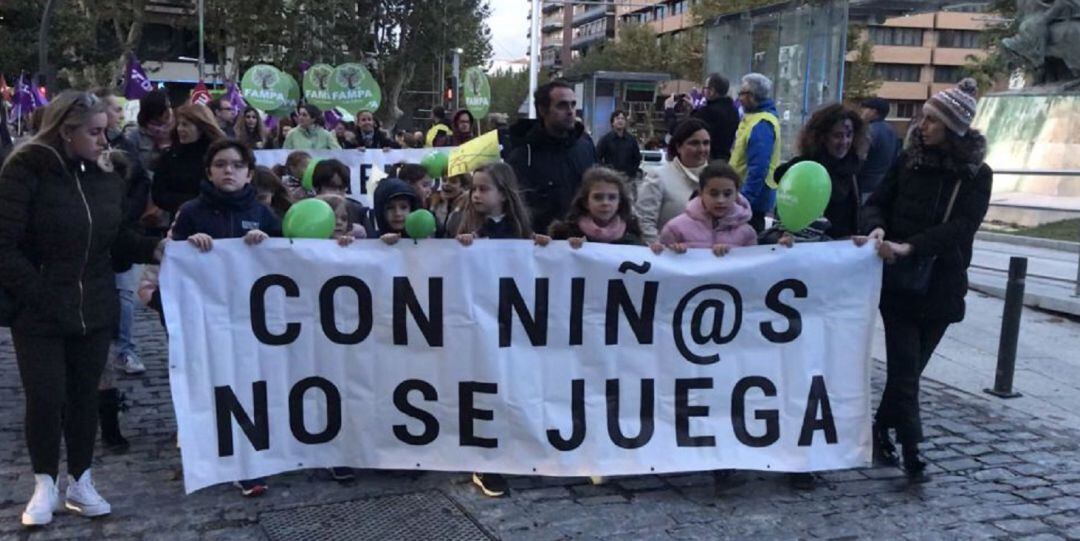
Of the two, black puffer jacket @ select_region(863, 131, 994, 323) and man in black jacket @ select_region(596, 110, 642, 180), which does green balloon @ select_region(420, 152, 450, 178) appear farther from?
black puffer jacket @ select_region(863, 131, 994, 323)

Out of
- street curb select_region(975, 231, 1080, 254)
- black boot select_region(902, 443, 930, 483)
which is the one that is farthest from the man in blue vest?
street curb select_region(975, 231, 1080, 254)

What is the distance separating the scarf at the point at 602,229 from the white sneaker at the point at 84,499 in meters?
2.47

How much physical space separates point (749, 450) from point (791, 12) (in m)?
14.4

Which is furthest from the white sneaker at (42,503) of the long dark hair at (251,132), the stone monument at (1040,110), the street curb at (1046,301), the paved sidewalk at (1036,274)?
the stone monument at (1040,110)

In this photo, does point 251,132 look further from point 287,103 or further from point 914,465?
point 914,465

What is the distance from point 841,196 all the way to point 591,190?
146 centimetres

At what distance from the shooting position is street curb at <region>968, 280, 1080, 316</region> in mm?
9117

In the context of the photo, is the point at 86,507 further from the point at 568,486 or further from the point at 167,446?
the point at 568,486

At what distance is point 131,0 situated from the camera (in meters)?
41.1

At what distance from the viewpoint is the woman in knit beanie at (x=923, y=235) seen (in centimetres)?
462

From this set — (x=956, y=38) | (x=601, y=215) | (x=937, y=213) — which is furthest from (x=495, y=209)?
(x=956, y=38)

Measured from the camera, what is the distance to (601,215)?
15.8 feet

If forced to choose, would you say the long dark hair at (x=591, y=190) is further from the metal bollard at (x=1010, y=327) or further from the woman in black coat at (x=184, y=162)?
the metal bollard at (x=1010, y=327)

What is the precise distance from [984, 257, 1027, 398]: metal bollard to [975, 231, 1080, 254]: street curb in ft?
22.3
